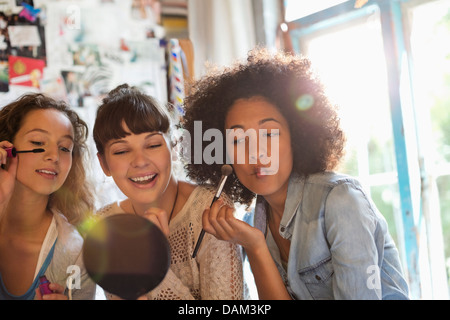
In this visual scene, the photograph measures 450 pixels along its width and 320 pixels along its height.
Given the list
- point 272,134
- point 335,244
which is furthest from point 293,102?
→ point 335,244

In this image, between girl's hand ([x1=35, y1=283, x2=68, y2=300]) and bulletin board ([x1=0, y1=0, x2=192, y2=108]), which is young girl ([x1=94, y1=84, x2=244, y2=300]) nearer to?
girl's hand ([x1=35, y1=283, x2=68, y2=300])

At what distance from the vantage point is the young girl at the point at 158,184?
81cm

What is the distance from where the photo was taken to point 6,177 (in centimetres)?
79

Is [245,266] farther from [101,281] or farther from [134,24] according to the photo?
[134,24]

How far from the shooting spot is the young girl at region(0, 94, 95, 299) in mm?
791

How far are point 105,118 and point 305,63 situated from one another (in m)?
0.39

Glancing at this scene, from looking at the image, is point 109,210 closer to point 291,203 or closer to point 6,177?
point 6,177

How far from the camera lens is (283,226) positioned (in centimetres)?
84

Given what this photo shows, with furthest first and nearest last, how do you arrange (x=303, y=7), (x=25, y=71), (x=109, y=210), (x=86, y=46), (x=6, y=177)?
(x=303, y=7)
(x=86, y=46)
(x=25, y=71)
(x=109, y=210)
(x=6, y=177)

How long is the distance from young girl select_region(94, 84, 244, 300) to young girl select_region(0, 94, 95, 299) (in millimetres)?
74

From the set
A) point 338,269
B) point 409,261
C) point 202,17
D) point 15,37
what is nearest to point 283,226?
point 338,269

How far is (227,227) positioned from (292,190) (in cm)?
17

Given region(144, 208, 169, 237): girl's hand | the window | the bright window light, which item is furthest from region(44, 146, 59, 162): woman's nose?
the bright window light

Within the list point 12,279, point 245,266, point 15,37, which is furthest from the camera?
point 15,37
